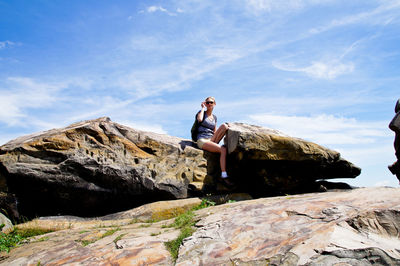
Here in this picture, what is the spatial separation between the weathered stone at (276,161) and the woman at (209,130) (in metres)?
0.34

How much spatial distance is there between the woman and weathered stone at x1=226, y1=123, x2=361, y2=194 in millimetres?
345

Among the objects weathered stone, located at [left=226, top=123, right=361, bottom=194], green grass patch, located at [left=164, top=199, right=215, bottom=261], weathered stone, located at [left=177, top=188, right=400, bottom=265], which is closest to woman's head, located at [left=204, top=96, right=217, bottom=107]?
weathered stone, located at [left=226, top=123, right=361, bottom=194]

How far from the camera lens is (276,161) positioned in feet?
31.7

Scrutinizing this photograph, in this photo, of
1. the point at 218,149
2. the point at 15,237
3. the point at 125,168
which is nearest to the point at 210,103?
the point at 218,149

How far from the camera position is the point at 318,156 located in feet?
31.8

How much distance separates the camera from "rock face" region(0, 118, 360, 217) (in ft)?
30.0

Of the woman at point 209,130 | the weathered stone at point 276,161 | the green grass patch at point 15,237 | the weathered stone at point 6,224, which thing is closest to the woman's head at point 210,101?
the woman at point 209,130

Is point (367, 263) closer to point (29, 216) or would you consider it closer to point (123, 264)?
point (123, 264)

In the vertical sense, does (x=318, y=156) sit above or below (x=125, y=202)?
above

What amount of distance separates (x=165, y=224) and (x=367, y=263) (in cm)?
401

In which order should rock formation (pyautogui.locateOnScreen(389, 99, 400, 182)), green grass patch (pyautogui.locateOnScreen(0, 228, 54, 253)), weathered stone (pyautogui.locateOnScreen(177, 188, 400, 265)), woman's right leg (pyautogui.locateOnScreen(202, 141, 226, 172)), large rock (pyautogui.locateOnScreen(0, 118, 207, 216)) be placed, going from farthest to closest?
woman's right leg (pyautogui.locateOnScreen(202, 141, 226, 172)), large rock (pyautogui.locateOnScreen(0, 118, 207, 216)), rock formation (pyautogui.locateOnScreen(389, 99, 400, 182)), green grass patch (pyautogui.locateOnScreen(0, 228, 54, 253)), weathered stone (pyautogui.locateOnScreen(177, 188, 400, 265))

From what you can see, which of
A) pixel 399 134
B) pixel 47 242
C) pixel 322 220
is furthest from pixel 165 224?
pixel 399 134

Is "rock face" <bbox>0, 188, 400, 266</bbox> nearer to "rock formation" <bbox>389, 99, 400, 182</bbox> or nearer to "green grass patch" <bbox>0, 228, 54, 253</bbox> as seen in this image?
"green grass patch" <bbox>0, 228, 54, 253</bbox>

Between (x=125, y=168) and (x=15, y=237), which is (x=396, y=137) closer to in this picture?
(x=125, y=168)
